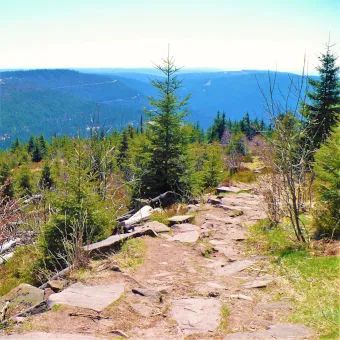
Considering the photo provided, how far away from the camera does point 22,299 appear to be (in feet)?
22.0

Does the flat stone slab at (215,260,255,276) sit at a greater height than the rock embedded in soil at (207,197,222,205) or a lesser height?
greater

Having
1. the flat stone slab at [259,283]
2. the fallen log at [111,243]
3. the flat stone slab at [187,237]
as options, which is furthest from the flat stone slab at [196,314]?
the flat stone slab at [187,237]

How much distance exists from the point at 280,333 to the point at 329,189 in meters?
4.83

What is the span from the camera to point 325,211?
955 centimetres

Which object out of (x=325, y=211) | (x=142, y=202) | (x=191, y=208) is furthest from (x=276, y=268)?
(x=142, y=202)

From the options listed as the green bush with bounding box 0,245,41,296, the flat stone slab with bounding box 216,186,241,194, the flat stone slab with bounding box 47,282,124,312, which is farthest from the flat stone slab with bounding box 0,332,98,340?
the flat stone slab with bounding box 216,186,241,194

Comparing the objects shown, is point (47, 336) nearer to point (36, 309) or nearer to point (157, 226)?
point (36, 309)

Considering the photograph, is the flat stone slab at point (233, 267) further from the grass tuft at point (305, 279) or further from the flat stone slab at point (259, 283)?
the flat stone slab at point (259, 283)

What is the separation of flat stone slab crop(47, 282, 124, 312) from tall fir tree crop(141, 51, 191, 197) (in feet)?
31.5

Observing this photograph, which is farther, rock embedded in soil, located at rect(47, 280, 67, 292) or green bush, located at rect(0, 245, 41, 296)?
green bush, located at rect(0, 245, 41, 296)

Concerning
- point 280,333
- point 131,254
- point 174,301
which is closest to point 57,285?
point 131,254

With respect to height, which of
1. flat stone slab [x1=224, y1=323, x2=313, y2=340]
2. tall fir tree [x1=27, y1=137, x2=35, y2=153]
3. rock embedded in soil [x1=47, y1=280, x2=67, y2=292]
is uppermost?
flat stone slab [x1=224, y1=323, x2=313, y2=340]

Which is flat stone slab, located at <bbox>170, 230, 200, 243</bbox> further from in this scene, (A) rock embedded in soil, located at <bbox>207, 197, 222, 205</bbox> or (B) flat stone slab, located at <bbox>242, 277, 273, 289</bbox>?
(A) rock embedded in soil, located at <bbox>207, 197, 222, 205</bbox>

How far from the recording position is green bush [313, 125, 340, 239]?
356 inches
